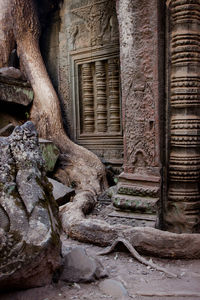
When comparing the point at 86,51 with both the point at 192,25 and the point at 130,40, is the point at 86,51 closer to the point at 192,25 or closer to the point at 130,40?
the point at 130,40

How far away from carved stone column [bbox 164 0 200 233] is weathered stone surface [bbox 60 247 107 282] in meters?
1.74

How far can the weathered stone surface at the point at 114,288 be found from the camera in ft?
5.65

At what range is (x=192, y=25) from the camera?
3.19 metres

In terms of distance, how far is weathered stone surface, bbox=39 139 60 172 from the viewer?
14.0ft

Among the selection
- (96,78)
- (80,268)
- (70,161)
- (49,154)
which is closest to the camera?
(80,268)

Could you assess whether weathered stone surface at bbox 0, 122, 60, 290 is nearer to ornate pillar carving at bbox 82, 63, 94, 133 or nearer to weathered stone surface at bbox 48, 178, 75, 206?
weathered stone surface at bbox 48, 178, 75, 206

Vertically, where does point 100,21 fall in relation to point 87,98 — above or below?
above

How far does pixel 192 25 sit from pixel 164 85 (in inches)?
30.0

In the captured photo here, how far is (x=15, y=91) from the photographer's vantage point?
495cm

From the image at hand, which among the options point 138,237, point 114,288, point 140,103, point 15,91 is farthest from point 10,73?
point 114,288

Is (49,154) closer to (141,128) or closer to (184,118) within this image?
(141,128)

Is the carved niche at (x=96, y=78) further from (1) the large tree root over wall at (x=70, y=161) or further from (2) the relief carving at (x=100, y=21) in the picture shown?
(1) the large tree root over wall at (x=70, y=161)

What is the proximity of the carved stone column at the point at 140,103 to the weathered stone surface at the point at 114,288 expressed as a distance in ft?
4.56

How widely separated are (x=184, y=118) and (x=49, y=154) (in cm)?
219
